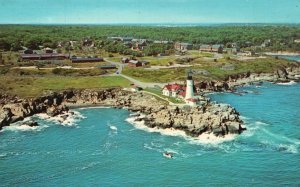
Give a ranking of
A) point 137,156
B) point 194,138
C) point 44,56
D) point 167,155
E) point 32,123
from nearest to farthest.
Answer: point 167,155, point 137,156, point 194,138, point 32,123, point 44,56

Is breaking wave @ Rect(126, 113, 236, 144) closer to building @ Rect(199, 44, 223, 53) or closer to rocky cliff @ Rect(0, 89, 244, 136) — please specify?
rocky cliff @ Rect(0, 89, 244, 136)

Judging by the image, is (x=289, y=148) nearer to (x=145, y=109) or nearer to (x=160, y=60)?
(x=145, y=109)

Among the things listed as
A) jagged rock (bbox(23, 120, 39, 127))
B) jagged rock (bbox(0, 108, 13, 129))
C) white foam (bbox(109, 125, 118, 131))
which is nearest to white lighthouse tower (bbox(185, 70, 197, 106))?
white foam (bbox(109, 125, 118, 131))

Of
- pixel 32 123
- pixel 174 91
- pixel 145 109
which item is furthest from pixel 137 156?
pixel 174 91

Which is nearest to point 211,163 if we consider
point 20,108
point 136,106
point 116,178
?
point 116,178

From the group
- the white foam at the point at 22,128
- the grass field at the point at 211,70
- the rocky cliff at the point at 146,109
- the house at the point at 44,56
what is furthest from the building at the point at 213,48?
the white foam at the point at 22,128

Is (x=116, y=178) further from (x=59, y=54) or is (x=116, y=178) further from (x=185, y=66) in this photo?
(x=59, y=54)

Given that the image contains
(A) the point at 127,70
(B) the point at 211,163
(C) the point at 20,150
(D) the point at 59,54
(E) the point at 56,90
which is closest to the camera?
(B) the point at 211,163
